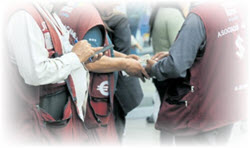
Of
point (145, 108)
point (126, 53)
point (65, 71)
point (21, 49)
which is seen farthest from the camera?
point (145, 108)

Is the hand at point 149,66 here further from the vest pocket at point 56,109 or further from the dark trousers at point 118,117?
the vest pocket at point 56,109

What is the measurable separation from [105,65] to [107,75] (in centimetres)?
11

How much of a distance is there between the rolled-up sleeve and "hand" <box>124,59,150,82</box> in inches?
17.4

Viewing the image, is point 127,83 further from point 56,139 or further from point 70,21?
point 56,139

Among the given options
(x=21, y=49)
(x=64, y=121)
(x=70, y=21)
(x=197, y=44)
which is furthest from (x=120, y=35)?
(x=21, y=49)

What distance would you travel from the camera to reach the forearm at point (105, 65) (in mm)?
2400

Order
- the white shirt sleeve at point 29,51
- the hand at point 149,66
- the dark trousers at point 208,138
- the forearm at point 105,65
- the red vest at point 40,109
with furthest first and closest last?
the hand at point 149,66 → the forearm at point 105,65 → the dark trousers at point 208,138 → the red vest at point 40,109 → the white shirt sleeve at point 29,51

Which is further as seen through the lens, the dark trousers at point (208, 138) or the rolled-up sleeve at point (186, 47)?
the dark trousers at point (208, 138)

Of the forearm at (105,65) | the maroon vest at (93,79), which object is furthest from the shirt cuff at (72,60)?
the forearm at (105,65)

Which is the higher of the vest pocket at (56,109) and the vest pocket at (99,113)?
the vest pocket at (56,109)

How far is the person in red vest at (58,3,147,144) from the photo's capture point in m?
2.24

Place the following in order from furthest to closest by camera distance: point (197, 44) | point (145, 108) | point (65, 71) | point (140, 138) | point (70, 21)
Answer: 1. point (145, 108)
2. point (140, 138)
3. point (70, 21)
4. point (197, 44)
5. point (65, 71)

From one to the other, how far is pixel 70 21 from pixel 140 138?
2.15 metres

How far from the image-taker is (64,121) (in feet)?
6.11
